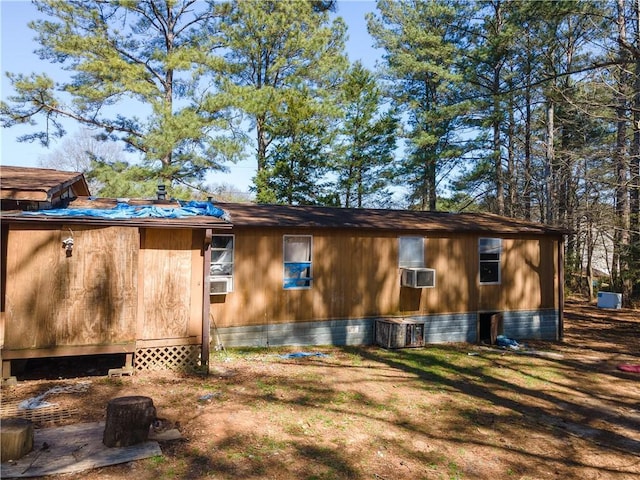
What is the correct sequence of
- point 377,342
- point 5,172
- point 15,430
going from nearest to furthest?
point 15,430, point 5,172, point 377,342

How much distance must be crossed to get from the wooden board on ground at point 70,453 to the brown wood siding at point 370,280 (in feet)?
15.1

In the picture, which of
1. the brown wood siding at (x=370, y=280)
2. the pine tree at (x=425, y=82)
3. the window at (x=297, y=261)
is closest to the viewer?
the brown wood siding at (x=370, y=280)

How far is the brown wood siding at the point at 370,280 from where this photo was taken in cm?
1004

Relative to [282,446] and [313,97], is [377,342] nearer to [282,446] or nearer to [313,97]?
[282,446]

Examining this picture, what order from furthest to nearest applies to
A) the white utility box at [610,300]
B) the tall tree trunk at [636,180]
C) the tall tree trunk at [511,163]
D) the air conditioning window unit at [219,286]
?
the tall tree trunk at [511,163] < the white utility box at [610,300] < the tall tree trunk at [636,180] < the air conditioning window unit at [219,286]

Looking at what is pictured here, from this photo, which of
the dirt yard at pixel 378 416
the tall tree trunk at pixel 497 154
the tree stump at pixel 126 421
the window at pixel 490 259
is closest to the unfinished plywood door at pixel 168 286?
the dirt yard at pixel 378 416

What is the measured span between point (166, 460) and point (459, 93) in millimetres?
23315

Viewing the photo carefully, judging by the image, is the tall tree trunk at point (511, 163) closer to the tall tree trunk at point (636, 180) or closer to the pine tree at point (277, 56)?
the tall tree trunk at point (636, 180)

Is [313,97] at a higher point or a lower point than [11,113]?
higher

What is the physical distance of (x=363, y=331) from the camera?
1116cm

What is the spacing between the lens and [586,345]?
12.3 m

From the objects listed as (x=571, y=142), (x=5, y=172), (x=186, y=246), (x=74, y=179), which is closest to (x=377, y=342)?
(x=186, y=246)

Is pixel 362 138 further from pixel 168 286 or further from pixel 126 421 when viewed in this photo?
pixel 126 421

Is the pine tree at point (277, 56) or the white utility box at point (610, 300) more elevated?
the pine tree at point (277, 56)
